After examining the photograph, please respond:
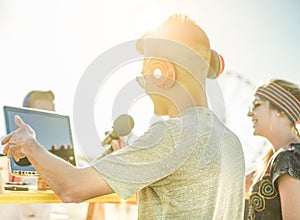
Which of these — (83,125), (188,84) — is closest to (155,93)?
(188,84)

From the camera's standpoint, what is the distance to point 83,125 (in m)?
1.42

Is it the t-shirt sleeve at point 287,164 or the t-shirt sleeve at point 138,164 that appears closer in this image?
the t-shirt sleeve at point 138,164

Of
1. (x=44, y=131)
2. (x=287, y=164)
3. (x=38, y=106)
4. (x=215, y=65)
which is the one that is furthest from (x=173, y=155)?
(x=38, y=106)

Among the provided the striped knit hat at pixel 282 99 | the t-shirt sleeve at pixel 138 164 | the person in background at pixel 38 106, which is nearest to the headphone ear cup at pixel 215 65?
the t-shirt sleeve at pixel 138 164

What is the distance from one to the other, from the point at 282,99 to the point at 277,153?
13.8 inches

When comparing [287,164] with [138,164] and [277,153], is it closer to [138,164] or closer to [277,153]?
[277,153]

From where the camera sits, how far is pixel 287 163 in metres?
1.87

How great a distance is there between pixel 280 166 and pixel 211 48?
819 mm

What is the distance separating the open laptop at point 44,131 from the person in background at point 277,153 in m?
0.91

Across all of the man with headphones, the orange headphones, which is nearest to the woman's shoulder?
the man with headphones

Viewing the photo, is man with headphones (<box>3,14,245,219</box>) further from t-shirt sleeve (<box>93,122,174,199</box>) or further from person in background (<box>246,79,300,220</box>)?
person in background (<box>246,79,300,220</box>)

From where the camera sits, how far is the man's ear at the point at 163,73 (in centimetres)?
115

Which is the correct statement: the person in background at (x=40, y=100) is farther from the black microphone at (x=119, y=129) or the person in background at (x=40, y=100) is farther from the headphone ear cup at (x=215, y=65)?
the headphone ear cup at (x=215, y=65)

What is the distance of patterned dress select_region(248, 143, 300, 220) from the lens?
187 cm
